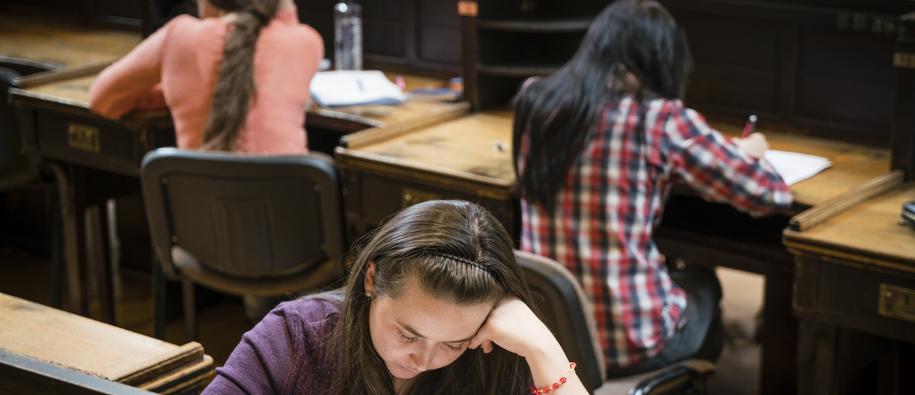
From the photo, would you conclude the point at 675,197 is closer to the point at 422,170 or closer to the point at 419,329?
the point at 422,170

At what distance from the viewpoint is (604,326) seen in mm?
2830

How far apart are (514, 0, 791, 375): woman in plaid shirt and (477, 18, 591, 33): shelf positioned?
0.80m

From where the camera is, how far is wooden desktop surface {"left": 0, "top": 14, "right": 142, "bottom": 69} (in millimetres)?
4652

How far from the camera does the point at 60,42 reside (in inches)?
196

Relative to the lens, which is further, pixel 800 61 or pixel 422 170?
pixel 800 61

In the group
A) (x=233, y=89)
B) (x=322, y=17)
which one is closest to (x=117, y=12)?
(x=322, y=17)

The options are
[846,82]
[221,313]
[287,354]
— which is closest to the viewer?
[287,354]

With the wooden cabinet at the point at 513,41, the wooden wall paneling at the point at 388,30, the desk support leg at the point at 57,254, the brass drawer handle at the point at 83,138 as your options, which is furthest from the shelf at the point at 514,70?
the desk support leg at the point at 57,254

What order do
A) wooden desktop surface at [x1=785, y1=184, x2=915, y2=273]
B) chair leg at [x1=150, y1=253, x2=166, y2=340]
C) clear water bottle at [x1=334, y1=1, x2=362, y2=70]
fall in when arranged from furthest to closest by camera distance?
clear water bottle at [x1=334, y1=1, x2=362, y2=70], chair leg at [x1=150, y1=253, x2=166, y2=340], wooden desktop surface at [x1=785, y1=184, x2=915, y2=273]

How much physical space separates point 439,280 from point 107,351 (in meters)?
0.54

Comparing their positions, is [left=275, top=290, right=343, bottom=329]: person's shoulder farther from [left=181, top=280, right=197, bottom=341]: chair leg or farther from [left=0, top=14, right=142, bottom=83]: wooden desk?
[left=0, top=14, right=142, bottom=83]: wooden desk

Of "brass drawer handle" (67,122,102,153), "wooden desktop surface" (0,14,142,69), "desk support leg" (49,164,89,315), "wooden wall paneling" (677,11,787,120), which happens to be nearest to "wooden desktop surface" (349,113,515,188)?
"wooden wall paneling" (677,11,787,120)

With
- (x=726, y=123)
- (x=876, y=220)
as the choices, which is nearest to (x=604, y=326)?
(x=876, y=220)

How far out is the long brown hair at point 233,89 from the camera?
3.45 m
